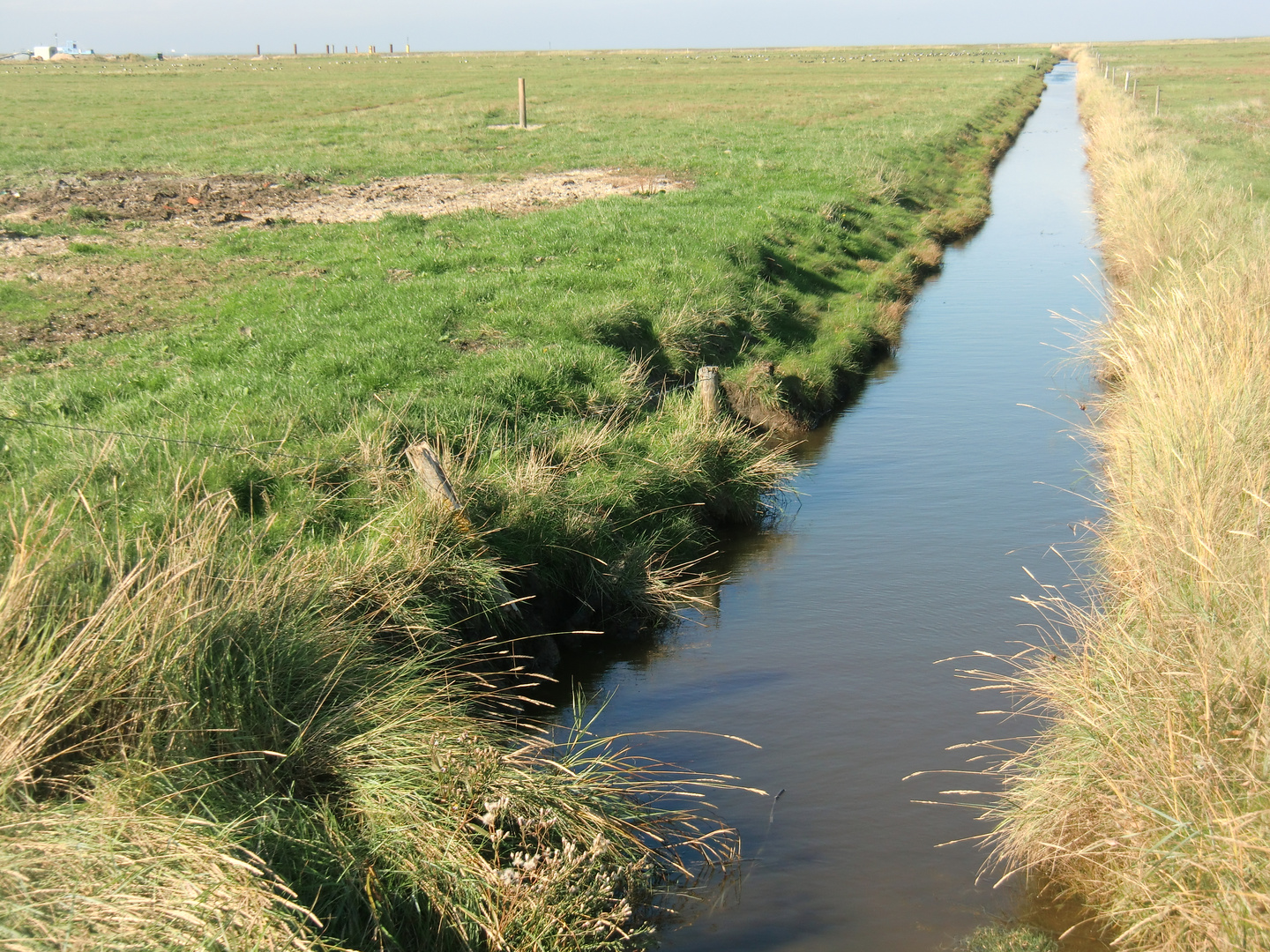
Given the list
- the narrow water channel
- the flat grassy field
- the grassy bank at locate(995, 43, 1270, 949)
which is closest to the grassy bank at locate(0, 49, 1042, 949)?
the narrow water channel

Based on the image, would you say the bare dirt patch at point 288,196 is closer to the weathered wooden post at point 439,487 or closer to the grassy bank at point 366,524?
the grassy bank at point 366,524

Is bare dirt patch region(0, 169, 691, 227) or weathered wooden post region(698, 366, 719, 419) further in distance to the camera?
bare dirt patch region(0, 169, 691, 227)

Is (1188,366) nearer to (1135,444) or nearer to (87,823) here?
(1135,444)

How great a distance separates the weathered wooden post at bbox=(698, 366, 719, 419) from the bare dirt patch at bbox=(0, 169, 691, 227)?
27.0 ft

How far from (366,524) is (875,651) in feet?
10.7

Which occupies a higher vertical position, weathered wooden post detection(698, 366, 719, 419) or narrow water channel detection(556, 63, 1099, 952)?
weathered wooden post detection(698, 366, 719, 419)

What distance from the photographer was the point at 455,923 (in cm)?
384

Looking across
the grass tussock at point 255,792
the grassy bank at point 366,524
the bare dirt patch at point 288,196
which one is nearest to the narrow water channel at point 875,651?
the grassy bank at point 366,524

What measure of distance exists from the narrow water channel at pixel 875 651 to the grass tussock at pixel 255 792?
0.55 meters

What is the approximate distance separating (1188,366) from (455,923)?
5441 millimetres

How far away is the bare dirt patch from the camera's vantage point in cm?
1638

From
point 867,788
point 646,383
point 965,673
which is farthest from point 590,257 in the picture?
point 867,788

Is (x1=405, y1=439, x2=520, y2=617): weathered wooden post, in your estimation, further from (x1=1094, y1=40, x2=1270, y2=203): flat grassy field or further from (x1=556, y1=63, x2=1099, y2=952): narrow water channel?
(x1=1094, y1=40, x2=1270, y2=203): flat grassy field

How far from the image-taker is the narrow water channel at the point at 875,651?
462cm
